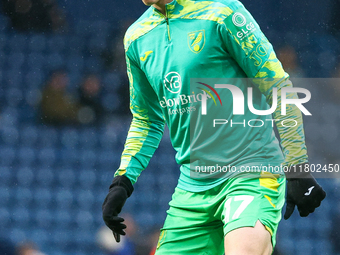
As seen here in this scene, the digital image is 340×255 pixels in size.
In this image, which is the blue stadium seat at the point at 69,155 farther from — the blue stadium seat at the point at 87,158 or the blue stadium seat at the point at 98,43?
the blue stadium seat at the point at 98,43

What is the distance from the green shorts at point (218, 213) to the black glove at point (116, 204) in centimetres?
18

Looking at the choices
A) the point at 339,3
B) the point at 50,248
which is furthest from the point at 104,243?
the point at 339,3

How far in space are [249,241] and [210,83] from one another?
58 cm

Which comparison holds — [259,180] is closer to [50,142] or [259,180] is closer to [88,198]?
[88,198]

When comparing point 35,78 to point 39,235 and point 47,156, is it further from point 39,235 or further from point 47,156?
point 39,235

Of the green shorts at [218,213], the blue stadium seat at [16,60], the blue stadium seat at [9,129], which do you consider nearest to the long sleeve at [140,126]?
the green shorts at [218,213]

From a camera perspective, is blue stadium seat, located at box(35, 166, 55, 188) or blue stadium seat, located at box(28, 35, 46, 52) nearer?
blue stadium seat, located at box(35, 166, 55, 188)

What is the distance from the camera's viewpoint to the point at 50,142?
4340mm

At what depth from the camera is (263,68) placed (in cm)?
154

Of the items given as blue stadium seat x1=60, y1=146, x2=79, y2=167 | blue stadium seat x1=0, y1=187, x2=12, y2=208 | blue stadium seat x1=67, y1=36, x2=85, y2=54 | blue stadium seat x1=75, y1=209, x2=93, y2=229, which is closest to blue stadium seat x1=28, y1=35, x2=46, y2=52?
blue stadium seat x1=67, y1=36, x2=85, y2=54

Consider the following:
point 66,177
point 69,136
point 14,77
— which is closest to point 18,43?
point 14,77

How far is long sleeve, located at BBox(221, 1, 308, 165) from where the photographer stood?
1493mm

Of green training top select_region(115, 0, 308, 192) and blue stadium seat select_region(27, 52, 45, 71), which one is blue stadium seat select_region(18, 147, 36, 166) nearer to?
blue stadium seat select_region(27, 52, 45, 71)

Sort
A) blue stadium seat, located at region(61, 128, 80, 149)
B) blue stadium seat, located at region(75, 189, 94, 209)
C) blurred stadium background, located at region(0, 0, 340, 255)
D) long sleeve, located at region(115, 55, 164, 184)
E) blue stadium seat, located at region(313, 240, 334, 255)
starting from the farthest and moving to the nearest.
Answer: blue stadium seat, located at region(61, 128, 80, 149) → blue stadium seat, located at region(75, 189, 94, 209) → blurred stadium background, located at region(0, 0, 340, 255) → blue stadium seat, located at region(313, 240, 334, 255) → long sleeve, located at region(115, 55, 164, 184)
